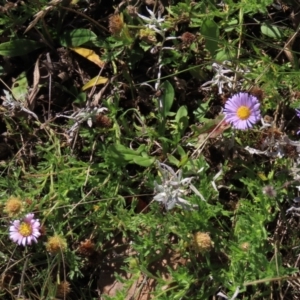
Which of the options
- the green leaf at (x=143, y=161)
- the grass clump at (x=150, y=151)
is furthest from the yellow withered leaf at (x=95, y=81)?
the green leaf at (x=143, y=161)

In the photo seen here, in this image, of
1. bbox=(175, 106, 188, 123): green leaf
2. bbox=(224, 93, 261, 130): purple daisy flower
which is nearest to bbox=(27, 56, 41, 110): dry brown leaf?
bbox=(175, 106, 188, 123): green leaf

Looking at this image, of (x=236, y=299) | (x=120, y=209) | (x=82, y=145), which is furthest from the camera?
(x=82, y=145)

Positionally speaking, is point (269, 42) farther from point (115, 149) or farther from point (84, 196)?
point (84, 196)

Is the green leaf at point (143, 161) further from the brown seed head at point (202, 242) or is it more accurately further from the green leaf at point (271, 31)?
the green leaf at point (271, 31)

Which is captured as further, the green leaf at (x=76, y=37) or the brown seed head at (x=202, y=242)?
the green leaf at (x=76, y=37)

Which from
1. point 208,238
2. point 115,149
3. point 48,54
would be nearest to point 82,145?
point 115,149

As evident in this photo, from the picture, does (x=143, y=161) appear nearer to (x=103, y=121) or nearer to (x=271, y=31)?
(x=103, y=121)

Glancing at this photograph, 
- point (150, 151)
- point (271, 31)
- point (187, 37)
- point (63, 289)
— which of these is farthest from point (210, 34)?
point (63, 289)
